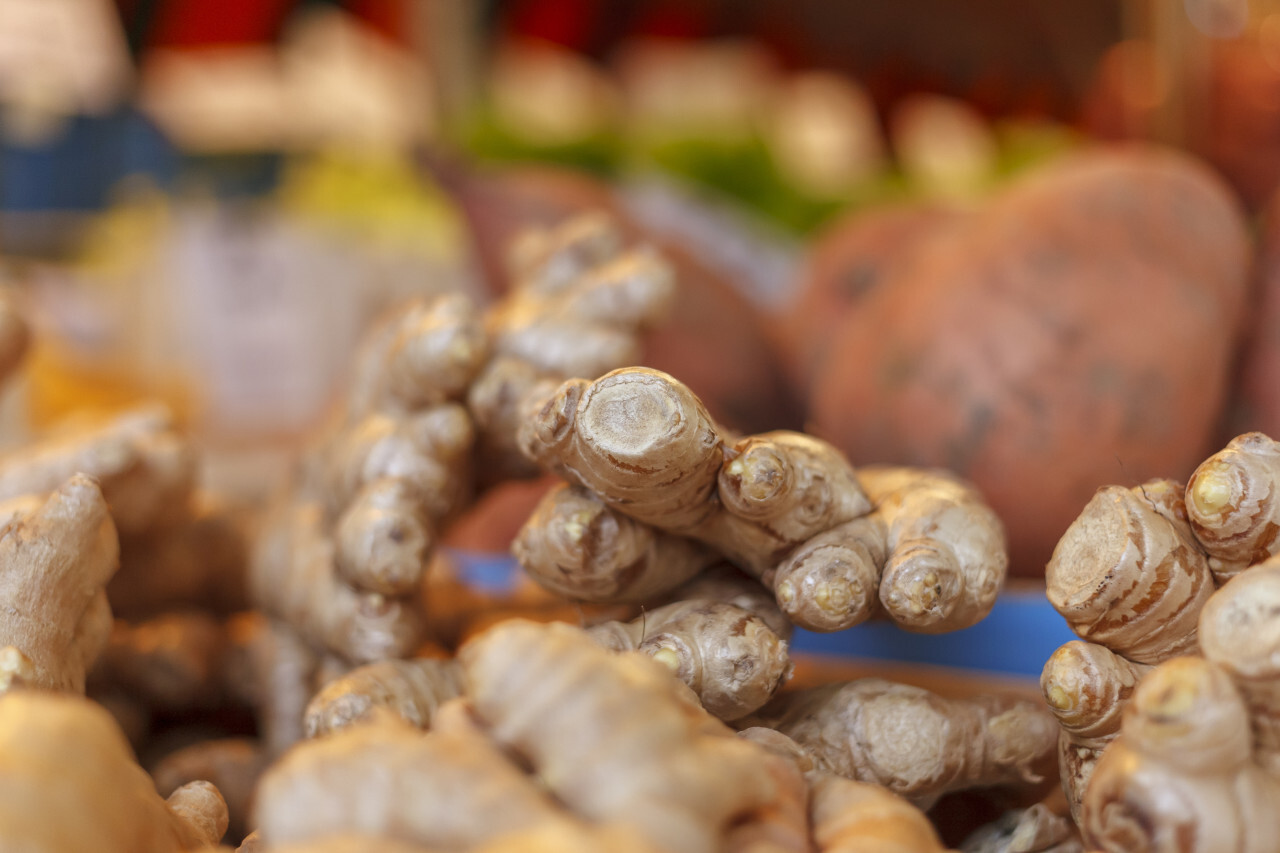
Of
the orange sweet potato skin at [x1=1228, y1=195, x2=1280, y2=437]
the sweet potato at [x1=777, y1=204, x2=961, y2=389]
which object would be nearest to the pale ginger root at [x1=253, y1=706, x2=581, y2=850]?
the orange sweet potato skin at [x1=1228, y1=195, x2=1280, y2=437]

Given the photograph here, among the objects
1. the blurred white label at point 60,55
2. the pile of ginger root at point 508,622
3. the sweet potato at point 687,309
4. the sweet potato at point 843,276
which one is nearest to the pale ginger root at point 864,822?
the pile of ginger root at point 508,622

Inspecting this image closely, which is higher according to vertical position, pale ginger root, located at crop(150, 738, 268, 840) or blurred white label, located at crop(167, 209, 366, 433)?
pale ginger root, located at crop(150, 738, 268, 840)

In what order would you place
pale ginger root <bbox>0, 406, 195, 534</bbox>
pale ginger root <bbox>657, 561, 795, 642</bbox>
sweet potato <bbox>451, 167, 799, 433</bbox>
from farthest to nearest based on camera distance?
1. sweet potato <bbox>451, 167, 799, 433</bbox>
2. pale ginger root <bbox>0, 406, 195, 534</bbox>
3. pale ginger root <bbox>657, 561, 795, 642</bbox>

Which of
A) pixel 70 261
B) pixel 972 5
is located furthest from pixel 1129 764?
pixel 972 5

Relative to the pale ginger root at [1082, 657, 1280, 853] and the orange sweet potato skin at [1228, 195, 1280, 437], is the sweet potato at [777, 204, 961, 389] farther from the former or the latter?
the pale ginger root at [1082, 657, 1280, 853]

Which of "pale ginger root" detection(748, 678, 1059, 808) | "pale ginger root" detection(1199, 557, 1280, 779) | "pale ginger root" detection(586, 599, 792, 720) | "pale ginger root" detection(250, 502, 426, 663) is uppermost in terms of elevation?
"pale ginger root" detection(1199, 557, 1280, 779)

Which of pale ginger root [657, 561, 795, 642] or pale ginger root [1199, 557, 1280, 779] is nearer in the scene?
pale ginger root [1199, 557, 1280, 779]
